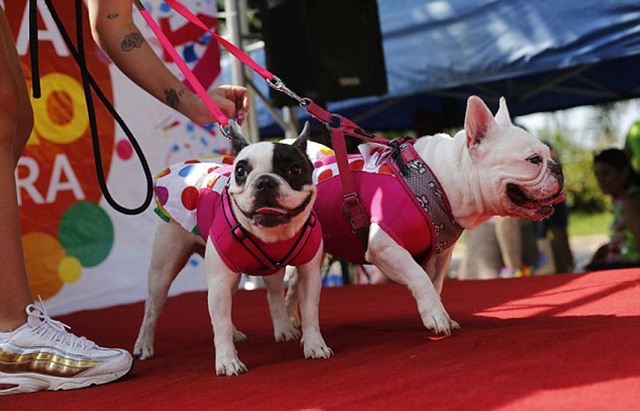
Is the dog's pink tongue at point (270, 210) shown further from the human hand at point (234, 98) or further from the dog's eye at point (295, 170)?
the human hand at point (234, 98)

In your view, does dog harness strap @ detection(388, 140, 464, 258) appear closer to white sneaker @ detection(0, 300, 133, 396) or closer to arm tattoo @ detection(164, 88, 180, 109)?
arm tattoo @ detection(164, 88, 180, 109)

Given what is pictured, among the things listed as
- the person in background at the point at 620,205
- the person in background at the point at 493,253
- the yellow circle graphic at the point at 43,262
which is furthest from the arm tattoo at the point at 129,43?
the person in background at the point at 493,253

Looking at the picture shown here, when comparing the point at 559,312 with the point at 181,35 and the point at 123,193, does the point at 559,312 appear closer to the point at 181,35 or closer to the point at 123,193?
the point at 123,193

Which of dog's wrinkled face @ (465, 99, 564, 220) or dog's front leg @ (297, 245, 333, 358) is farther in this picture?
dog's wrinkled face @ (465, 99, 564, 220)

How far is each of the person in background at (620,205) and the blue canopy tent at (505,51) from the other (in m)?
0.67

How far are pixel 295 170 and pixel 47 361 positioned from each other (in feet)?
2.57

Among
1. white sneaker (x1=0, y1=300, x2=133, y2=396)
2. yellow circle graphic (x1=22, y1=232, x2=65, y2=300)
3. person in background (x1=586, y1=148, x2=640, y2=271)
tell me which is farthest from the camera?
person in background (x1=586, y1=148, x2=640, y2=271)

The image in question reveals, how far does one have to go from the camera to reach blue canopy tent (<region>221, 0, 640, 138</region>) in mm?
4797

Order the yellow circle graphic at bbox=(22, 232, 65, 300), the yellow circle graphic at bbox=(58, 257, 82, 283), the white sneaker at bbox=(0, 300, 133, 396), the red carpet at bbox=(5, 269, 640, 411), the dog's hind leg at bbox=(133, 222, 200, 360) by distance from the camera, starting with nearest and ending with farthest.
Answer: the red carpet at bbox=(5, 269, 640, 411), the white sneaker at bbox=(0, 300, 133, 396), the dog's hind leg at bbox=(133, 222, 200, 360), the yellow circle graphic at bbox=(22, 232, 65, 300), the yellow circle graphic at bbox=(58, 257, 82, 283)

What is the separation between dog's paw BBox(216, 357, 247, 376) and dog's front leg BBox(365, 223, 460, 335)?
0.50 metres

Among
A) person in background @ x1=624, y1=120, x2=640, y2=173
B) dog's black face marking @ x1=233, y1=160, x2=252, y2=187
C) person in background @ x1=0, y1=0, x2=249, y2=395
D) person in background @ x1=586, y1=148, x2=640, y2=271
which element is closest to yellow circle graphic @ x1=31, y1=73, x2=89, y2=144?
person in background @ x1=0, y1=0, x2=249, y2=395

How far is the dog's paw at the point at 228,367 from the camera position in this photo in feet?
6.86

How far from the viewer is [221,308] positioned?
7.04ft

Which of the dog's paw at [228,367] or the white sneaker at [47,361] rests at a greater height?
the white sneaker at [47,361]
